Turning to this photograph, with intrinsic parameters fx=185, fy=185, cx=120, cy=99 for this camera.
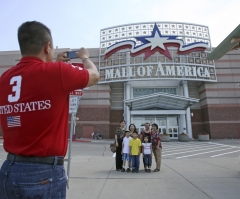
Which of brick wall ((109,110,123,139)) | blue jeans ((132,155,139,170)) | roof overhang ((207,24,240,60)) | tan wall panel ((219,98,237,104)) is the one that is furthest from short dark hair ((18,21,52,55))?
tan wall panel ((219,98,237,104))

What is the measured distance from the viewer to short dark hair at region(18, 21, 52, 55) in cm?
135

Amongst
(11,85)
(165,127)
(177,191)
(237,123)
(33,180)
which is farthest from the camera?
(165,127)

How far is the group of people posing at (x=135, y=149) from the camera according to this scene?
Result: 632 cm

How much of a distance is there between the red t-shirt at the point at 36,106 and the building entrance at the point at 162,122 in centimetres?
2535

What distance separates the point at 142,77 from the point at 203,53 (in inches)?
389

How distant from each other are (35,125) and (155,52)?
25.5 meters

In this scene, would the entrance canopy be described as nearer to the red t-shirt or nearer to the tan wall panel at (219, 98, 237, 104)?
the tan wall panel at (219, 98, 237, 104)

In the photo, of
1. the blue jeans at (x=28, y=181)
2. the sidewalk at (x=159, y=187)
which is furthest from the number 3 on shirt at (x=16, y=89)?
the sidewalk at (x=159, y=187)

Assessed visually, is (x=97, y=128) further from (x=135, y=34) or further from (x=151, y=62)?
(x=135, y=34)

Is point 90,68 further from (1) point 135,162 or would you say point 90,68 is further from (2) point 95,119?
(2) point 95,119

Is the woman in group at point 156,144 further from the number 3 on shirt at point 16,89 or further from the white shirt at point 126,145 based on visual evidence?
the number 3 on shirt at point 16,89

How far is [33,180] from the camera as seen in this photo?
3.69 ft

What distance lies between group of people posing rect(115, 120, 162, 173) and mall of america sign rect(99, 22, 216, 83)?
17.8 m

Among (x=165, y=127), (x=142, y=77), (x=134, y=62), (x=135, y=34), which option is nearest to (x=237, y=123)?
(x=165, y=127)
